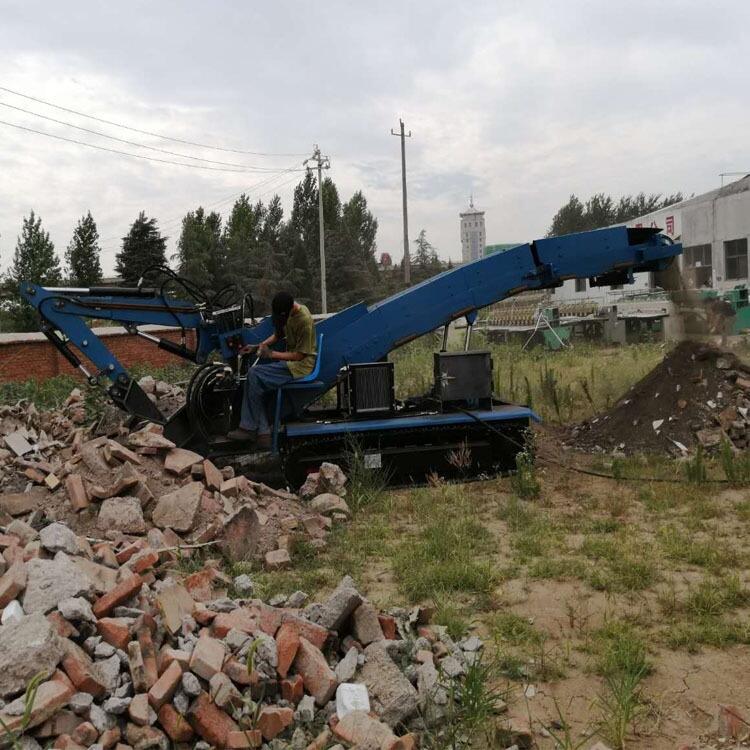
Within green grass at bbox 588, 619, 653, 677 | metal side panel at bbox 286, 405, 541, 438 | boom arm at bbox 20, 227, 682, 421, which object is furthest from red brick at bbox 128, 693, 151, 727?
boom arm at bbox 20, 227, 682, 421

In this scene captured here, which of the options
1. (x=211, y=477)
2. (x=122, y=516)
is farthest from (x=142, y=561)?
(x=211, y=477)

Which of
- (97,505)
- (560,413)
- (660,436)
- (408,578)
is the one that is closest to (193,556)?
(97,505)

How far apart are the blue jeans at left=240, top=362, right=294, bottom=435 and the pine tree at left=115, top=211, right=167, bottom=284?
95.4 ft

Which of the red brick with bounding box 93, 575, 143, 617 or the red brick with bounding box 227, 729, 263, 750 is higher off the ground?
the red brick with bounding box 93, 575, 143, 617

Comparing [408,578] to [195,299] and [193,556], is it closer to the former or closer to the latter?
[193,556]

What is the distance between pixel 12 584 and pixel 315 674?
1622mm

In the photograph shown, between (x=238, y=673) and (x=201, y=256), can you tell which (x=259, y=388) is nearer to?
(x=238, y=673)

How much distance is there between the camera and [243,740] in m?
3.14

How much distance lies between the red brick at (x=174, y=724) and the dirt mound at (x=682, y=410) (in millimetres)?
6917

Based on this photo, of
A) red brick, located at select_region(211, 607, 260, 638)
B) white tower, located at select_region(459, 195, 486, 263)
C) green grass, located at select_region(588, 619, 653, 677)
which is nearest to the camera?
red brick, located at select_region(211, 607, 260, 638)

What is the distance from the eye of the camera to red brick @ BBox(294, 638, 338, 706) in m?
3.49

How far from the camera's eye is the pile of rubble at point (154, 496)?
586 cm

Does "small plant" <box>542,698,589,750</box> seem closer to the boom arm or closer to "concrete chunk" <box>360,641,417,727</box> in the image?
"concrete chunk" <box>360,641,417,727</box>

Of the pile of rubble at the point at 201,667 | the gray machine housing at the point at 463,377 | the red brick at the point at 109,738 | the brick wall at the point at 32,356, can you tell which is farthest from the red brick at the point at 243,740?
the brick wall at the point at 32,356
